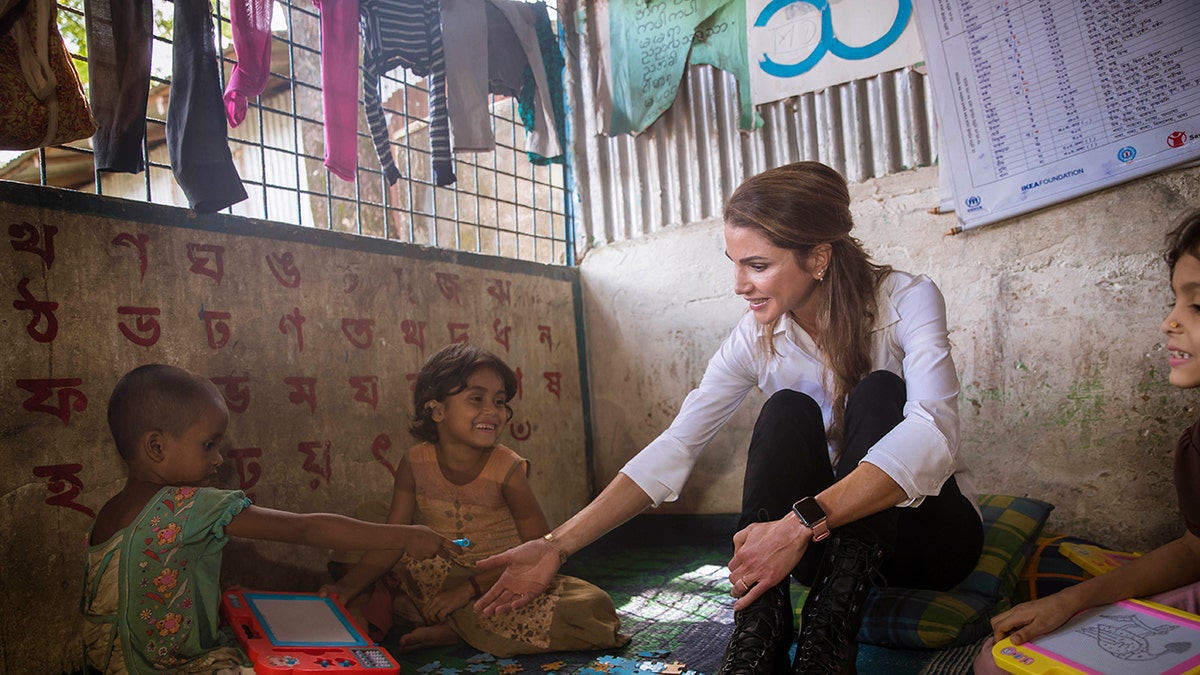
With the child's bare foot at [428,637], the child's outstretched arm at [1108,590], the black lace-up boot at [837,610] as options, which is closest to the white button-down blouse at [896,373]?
the black lace-up boot at [837,610]

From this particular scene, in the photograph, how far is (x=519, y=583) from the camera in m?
2.25

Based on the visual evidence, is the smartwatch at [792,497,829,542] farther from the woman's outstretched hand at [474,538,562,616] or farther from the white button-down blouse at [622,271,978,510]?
the woman's outstretched hand at [474,538,562,616]

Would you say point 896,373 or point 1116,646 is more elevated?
point 896,373

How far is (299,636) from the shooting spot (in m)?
2.18

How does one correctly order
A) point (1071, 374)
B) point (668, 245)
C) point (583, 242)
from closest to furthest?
point (1071, 374) < point (668, 245) < point (583, 242)

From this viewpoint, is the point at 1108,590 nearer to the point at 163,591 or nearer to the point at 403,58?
the point at 163,591

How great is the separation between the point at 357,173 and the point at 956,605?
3.00 meters

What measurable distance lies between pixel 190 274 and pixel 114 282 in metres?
0.25

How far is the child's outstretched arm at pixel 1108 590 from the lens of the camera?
1.72 m

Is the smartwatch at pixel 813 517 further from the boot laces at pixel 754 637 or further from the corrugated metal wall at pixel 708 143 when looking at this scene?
the corrugated metal wall at pixel 708 143

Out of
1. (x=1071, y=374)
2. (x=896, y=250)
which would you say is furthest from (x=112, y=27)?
(x=1071, y=374)

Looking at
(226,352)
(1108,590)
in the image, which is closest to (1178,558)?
(1108,590)

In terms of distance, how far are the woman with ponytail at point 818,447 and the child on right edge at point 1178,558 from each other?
1.10 ft

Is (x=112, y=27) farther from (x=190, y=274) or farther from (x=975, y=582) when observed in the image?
(x=975, y=582)
